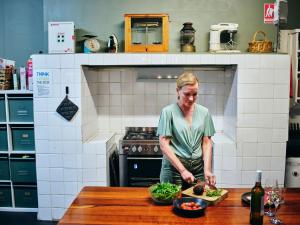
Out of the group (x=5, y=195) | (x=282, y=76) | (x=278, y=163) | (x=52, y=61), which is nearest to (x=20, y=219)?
(x=5, y=195)

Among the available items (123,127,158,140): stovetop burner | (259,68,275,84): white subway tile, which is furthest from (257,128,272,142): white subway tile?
(123,127,158,140): stovetop burner

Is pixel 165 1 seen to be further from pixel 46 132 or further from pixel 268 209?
pixel 268 209

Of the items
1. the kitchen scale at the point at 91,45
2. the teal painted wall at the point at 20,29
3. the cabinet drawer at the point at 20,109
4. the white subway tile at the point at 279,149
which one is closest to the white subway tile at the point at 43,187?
the cabinet drawer at the point at 20,109

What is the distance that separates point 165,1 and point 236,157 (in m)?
2.00

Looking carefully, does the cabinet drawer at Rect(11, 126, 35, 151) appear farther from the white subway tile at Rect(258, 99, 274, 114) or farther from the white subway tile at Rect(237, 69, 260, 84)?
the white subway tile at Rect(258, 99, 274, 114)

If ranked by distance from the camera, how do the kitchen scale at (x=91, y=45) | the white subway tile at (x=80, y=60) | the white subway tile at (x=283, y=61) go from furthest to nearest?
the kitchen scale at (x=91, y=45), the white subway tile at (x=80, y=60), the white subway tile at (x=283, y=61)

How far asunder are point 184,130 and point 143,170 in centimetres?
148

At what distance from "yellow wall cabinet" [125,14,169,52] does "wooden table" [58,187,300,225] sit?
203 centimetres

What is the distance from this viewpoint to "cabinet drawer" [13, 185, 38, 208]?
4191 mm

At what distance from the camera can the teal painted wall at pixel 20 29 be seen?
4629 mm

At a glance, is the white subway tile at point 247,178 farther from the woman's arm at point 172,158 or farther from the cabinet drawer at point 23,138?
the cabinet drawer at point 23,138

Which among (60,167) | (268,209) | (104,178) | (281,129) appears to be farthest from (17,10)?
(268,209)

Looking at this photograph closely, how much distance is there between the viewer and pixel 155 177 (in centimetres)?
400

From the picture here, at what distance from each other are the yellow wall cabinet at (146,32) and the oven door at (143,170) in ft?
4.06
